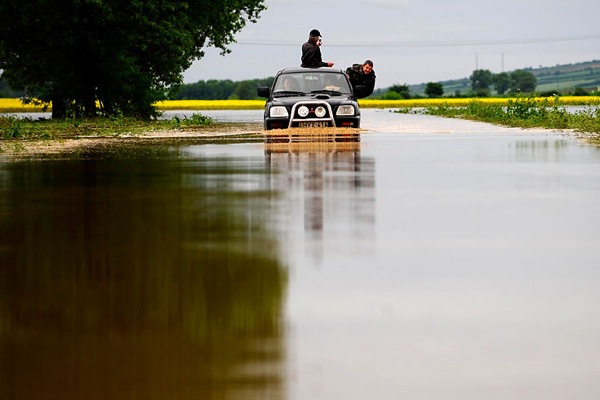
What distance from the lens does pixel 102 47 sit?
48.2 m

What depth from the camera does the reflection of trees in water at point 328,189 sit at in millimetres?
10640

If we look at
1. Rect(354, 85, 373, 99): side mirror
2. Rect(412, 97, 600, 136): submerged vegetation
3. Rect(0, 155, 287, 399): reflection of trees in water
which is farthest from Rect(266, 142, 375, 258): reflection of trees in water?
Rect(412, 97, 600, 136): submerged vegetation

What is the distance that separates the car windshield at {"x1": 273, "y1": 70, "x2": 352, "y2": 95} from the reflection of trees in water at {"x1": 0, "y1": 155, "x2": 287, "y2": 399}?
44.5 ft

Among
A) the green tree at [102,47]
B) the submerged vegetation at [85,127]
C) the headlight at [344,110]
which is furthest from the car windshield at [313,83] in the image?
the green tree at [102,47]

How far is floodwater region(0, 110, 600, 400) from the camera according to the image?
548 cm

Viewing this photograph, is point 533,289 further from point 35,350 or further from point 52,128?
point 52,128

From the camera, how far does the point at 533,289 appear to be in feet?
25.2

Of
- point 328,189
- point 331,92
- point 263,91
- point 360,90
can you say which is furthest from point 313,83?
point 328,189

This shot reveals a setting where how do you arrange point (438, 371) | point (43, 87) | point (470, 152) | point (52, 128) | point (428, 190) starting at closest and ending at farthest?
1. point (438, 371)
2. point (428, 190)
3. point (470, 152)
4. point (52, 128)
5. point (43, 87)

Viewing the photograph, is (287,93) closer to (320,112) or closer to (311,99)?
(311,99)

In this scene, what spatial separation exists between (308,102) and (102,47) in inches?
943

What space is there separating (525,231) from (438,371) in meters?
5.21

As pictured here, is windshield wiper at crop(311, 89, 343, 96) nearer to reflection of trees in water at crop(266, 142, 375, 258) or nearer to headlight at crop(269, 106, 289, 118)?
headlight at crop(269, 106, 289, 118)

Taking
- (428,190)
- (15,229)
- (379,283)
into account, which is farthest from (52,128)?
(379,283)
